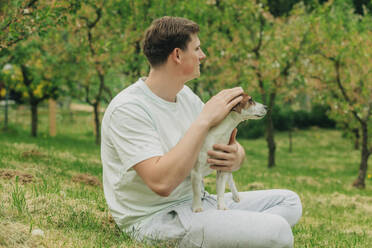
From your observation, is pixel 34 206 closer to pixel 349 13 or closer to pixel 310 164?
pixel 310 164

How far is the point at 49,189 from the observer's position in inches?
197

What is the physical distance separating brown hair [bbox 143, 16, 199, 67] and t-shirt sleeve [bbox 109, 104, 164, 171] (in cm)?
45

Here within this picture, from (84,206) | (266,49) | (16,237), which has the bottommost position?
(84,206)

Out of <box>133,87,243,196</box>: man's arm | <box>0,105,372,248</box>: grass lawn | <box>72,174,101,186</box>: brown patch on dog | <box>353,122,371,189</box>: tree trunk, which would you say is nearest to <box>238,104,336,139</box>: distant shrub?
<box>0,105,372,248</box>: grass lawn

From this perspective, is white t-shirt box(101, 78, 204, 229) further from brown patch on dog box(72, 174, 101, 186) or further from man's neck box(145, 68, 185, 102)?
brown patch on dog box(72, 174, 101, 186)

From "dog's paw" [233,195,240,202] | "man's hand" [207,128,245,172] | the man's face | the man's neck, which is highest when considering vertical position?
the man's face

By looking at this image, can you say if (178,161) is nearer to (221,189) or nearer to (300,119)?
(221,189)

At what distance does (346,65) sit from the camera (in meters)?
12.7

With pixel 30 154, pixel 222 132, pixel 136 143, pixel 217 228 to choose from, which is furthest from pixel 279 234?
pixel 30 154

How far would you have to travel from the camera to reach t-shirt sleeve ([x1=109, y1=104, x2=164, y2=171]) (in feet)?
9.92

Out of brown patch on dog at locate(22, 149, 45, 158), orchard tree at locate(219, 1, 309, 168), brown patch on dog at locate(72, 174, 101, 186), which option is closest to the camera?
brown patch on dog at locate(72, 174, 101, 186)

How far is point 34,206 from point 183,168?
177 centimetres

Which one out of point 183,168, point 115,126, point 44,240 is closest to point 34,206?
point 44,240

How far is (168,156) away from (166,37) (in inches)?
35.5
